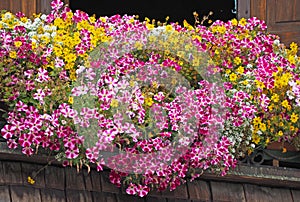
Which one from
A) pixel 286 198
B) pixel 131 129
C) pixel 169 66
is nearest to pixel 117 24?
pixel 169 66

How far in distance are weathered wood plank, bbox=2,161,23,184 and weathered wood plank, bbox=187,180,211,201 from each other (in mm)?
780

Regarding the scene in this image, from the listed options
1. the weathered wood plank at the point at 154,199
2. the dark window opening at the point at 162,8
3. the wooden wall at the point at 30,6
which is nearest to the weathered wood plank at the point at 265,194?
the weathered wood plank at the point at 154,199

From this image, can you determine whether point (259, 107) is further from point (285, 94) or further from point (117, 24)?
point (117, 24)

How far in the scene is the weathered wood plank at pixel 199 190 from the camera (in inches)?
136

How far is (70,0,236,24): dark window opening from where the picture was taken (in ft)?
24.1

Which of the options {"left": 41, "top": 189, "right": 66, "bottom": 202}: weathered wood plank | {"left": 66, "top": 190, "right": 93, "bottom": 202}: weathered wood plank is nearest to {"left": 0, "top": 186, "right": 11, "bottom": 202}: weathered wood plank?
{"left": 41, "top": 189, "right": 66, "bottom": 202}: weathered wood plank

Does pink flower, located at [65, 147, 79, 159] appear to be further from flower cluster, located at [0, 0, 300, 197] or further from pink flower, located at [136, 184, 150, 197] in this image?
pink flower, located at [136, 184, 150, 197]

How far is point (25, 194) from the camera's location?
3.28 metres

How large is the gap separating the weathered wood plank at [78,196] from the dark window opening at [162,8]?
13.3 feet

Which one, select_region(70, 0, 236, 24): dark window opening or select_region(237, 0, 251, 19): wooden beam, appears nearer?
select_region(237, 0, 251, 19): wooden beam

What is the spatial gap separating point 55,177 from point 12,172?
0.19 meters

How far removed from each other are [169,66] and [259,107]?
46 cm

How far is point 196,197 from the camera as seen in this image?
136 inches

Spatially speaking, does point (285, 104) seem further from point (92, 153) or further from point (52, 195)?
point (52, 195)
